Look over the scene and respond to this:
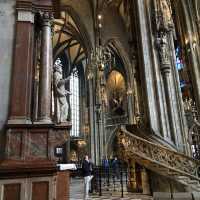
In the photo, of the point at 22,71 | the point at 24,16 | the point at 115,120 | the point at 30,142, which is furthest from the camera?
the point at 115,120

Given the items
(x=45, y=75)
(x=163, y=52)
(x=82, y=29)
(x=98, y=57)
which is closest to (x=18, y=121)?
(x=45, y=75)

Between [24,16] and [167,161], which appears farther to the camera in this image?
[167,161]

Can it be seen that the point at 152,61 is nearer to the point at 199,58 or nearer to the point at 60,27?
the point at 199,58

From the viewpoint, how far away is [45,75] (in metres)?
5.69

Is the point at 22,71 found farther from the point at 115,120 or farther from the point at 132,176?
the point at 115,120

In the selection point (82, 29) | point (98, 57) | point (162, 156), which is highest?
point (82, 29)

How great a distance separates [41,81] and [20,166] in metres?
2.05

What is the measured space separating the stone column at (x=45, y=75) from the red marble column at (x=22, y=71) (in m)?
0.28

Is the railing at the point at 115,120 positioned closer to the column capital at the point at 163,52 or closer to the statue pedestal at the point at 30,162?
the column capital at the point at 163,52

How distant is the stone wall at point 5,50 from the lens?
5.14 m

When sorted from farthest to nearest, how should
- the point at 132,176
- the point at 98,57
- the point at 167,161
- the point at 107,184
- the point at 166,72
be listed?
the point at 98,57
the point at 107,184
the point at 132,176
the point at 166,72
the point at 167,161

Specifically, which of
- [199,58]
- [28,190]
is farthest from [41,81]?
[199,58]

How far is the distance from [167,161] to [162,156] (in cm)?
20

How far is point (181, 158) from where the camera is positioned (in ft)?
23.1
